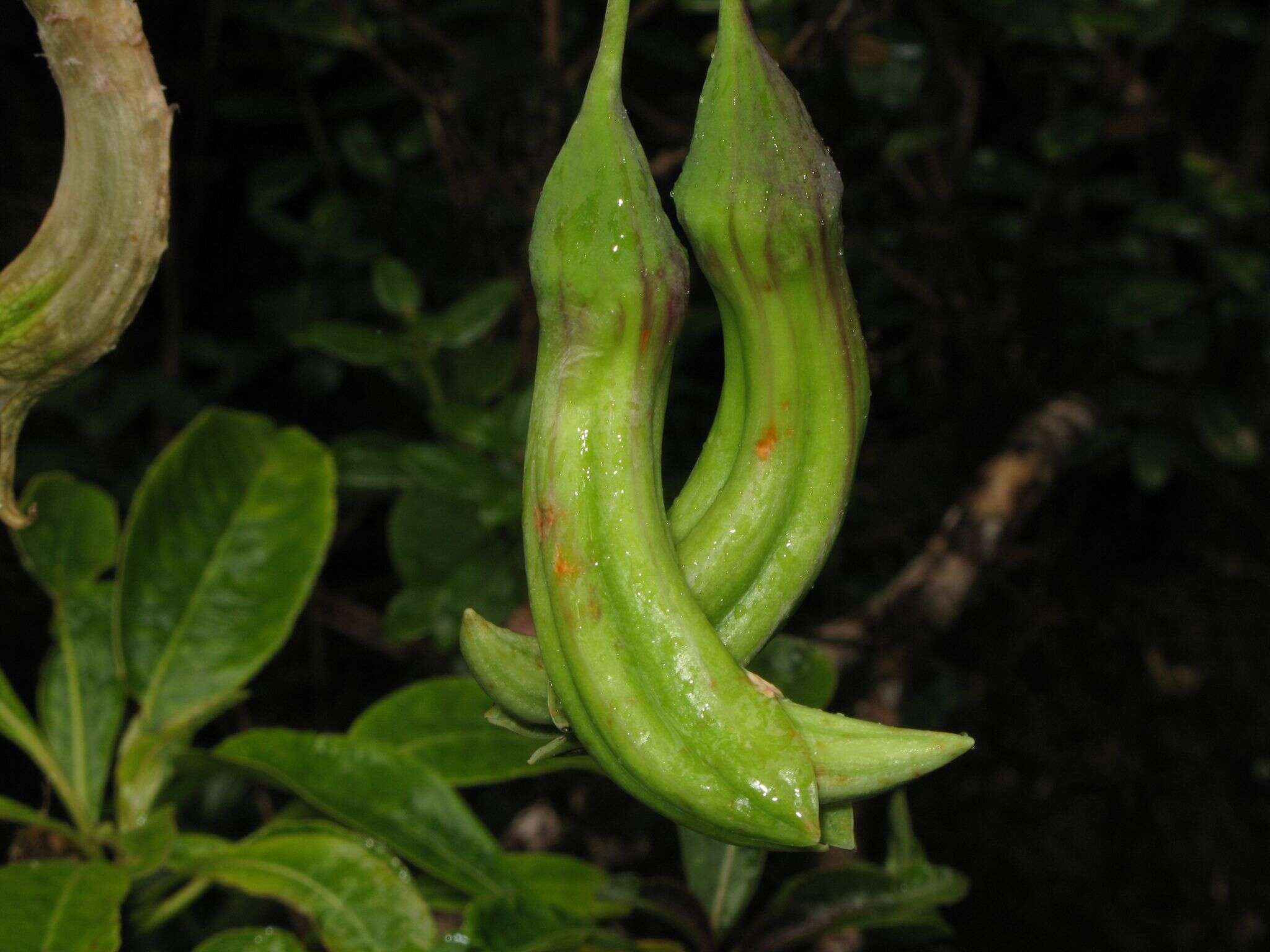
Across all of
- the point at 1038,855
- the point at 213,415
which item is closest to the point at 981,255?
the point at 1038,855

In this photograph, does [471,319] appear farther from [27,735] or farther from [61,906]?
[61,906]

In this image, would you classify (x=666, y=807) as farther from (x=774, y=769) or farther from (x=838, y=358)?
(x=838, y=358)

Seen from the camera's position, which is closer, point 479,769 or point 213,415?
point 479,769

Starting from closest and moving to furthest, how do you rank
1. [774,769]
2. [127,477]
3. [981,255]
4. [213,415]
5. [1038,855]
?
[774,769], [213,415], [127,477], [981,255], [1038,855]

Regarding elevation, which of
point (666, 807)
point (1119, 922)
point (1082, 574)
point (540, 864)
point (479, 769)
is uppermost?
point (666, 807)

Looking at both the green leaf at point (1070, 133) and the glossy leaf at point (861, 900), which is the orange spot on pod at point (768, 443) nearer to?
the glossy leaf at point (861, 900)

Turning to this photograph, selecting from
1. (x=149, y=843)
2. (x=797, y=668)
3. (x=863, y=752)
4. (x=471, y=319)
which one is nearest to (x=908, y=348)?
(x=471, y=319)
